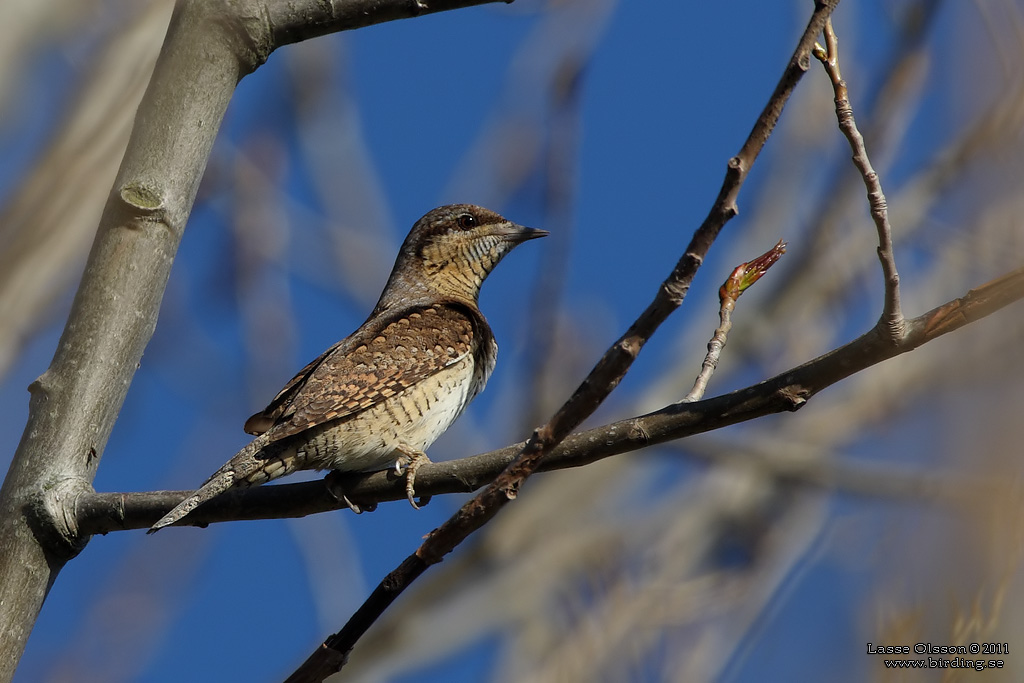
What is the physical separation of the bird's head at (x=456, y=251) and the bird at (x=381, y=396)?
33 mm

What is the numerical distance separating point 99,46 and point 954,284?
421cm

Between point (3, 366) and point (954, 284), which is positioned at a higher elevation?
point (954, 284)

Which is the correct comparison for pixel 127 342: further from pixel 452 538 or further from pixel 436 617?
pixel 436 617

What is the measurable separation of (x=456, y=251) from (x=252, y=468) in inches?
80.9

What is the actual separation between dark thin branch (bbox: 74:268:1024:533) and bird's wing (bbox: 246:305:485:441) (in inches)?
28.8

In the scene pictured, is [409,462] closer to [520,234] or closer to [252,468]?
[252,468]

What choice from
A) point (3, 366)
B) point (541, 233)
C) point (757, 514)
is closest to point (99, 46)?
point (3, 366)

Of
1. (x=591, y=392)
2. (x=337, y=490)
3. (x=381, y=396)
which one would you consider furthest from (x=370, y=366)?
(x=591, y=392)

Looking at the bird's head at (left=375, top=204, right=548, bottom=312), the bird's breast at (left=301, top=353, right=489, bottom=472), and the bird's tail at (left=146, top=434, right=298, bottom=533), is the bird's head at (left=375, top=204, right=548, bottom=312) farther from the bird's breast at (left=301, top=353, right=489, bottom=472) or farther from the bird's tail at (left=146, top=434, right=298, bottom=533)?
the bird's tail at (left=146, top=434, right=298, bottom=533)

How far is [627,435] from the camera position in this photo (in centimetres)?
258

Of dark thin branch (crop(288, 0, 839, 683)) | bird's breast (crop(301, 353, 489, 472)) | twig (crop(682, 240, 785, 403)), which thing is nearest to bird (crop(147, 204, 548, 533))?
bird's breast (crop(301, 353, 489, 472))

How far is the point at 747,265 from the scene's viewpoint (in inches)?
122

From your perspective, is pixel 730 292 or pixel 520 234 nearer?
pixel 730 292

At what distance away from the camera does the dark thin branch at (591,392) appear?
6.85 ft
